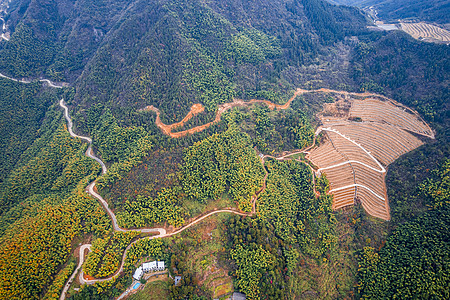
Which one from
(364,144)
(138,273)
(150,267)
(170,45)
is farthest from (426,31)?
(138,273)

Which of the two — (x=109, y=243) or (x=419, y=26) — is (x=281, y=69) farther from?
(x=109, y=243)

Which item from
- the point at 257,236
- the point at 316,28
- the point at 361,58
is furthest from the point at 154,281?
the point at 316,28

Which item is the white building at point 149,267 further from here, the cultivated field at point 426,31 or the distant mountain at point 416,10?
Answer: the distant mountain at point 416,10

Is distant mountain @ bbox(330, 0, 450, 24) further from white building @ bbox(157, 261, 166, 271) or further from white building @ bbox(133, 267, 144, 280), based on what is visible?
white building @ bbox(133, 267, 144, 280)

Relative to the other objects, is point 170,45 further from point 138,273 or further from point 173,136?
point 138,273

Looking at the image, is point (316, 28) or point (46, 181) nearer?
point (46, 181)

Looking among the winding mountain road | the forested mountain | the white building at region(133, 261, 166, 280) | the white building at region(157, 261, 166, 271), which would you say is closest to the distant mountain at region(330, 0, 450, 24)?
the forested mountain
